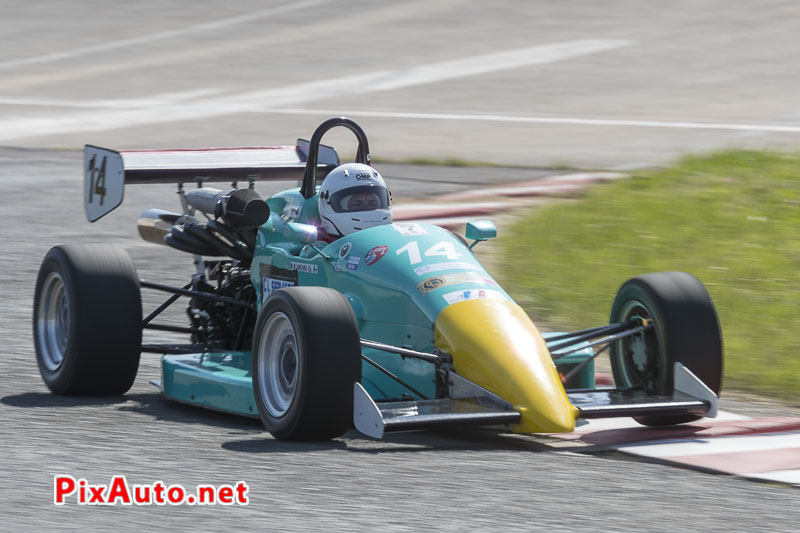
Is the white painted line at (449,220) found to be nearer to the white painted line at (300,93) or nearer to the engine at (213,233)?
the engine at (213,233)

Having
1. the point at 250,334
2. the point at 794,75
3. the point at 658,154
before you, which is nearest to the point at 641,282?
the point at 250,334

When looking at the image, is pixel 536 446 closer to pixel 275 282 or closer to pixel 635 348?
pixel 635 348

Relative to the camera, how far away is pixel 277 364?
653 cm

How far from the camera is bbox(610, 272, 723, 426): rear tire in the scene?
6.69m

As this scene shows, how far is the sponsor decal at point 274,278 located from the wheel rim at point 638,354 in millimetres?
1797

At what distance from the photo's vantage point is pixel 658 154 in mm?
17828

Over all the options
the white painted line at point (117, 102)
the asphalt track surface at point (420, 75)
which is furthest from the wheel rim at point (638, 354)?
the white painted line at point (117, 102)

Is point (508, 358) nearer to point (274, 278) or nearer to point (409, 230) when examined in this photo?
point (409, 230)

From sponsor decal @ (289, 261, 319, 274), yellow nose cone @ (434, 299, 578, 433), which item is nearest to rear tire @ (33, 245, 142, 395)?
sponsor decal @ (289, 261, 319, 274)

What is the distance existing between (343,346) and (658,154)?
40.9ft

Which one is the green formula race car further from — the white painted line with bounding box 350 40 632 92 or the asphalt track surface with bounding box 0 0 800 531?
the white painted line with bounding box 350 40 632 92

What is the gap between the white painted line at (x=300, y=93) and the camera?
20938 millimetres

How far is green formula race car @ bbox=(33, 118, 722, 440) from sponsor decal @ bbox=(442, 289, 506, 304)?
0.04 feet

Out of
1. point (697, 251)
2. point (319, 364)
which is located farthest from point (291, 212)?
point (697, 251)
